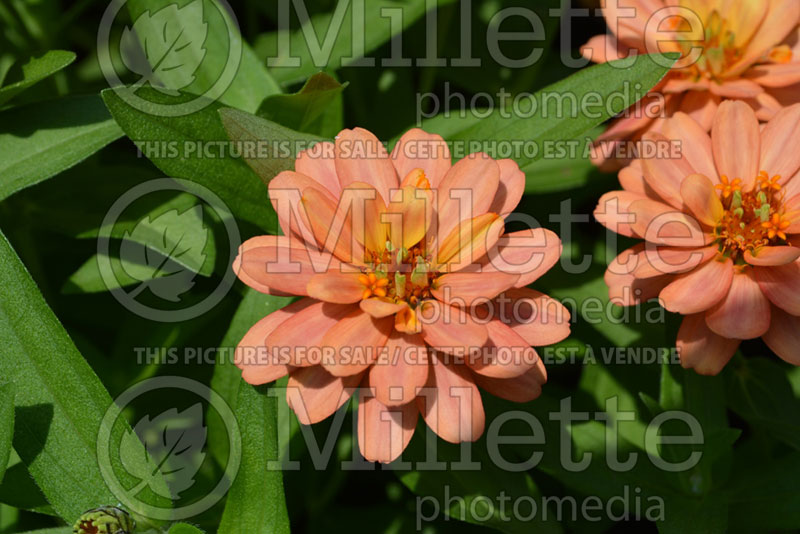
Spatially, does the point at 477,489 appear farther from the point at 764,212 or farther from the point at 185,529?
the point at 764,212

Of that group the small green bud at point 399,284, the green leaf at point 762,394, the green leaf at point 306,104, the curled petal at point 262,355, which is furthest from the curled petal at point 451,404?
the green leaf at point 762,394

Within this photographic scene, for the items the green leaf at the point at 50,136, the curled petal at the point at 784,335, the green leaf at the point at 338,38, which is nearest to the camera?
the curled petal at the point at 784,335

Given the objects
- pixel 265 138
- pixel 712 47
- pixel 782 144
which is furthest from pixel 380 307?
pixel 712 47

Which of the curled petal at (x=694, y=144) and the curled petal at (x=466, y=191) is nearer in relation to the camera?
the curled petal at (x=466, y=191)

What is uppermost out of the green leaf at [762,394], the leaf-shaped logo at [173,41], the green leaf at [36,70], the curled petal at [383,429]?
the leaf-shaped logo at [173,41]

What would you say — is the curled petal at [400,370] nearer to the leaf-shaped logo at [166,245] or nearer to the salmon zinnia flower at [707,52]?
the leaf-shaped logo at [166,245]

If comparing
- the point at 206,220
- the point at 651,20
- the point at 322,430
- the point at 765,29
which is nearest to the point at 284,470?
the point at 322,430

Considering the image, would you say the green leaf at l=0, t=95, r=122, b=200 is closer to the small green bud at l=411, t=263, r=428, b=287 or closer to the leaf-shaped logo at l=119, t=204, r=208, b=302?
the leaf-shaped logo at l=119, t=204, r=208, b=302
